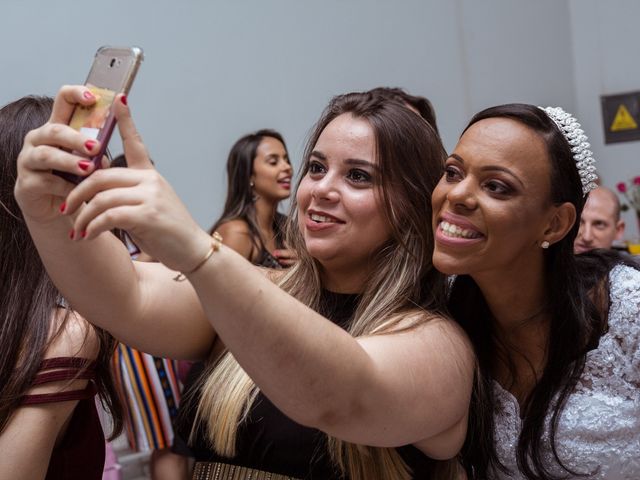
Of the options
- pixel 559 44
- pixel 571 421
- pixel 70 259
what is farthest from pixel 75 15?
pixel 559 44

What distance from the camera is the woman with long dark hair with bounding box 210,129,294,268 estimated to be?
4.22m

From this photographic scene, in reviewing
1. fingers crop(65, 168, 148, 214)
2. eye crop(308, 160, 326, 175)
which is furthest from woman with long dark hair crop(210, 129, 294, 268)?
fingers crop(65, 168, 148, 214)

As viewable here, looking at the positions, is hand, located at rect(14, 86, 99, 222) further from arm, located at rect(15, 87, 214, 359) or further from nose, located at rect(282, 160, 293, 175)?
nose, located at rect(282, 160, 293, 175)

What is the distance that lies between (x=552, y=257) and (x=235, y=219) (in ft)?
8.97

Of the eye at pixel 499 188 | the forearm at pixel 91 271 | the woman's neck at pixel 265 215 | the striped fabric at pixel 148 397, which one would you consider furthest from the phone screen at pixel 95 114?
the woman's neck at pixel 265 215

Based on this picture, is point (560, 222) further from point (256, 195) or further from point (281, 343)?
point (256, 195)

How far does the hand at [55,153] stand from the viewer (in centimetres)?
106

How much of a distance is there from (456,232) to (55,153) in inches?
28.8

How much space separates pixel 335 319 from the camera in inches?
67.2

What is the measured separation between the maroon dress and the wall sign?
6193 millimetres

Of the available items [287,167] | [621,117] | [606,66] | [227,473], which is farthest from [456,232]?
[606,66]

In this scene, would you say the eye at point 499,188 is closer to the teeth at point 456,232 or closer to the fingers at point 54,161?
the teeth at point 456,232

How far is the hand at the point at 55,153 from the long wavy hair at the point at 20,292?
14.7 inches

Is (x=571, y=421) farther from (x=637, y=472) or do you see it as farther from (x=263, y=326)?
(x=263, y=326)
